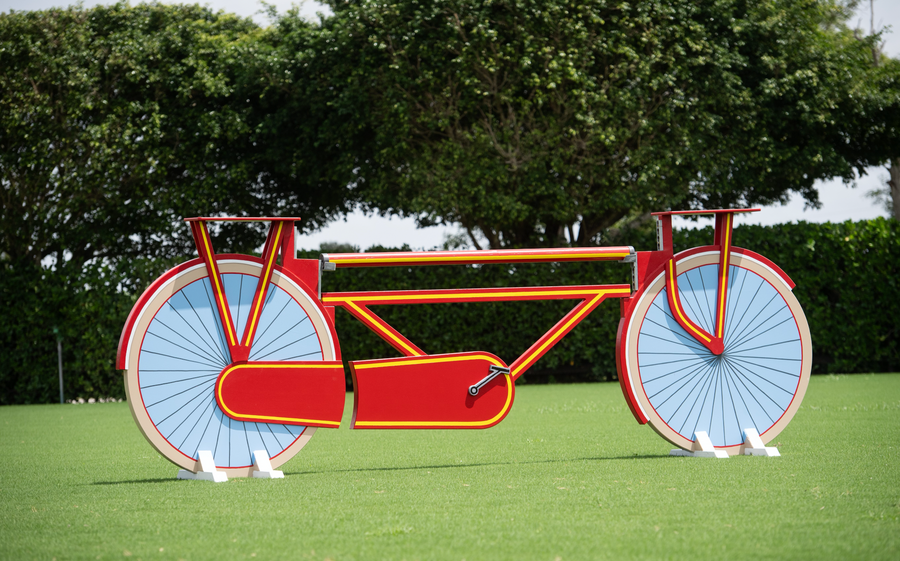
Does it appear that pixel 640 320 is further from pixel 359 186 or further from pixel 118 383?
pixel 359 186

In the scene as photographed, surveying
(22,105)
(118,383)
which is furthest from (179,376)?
(22,105)

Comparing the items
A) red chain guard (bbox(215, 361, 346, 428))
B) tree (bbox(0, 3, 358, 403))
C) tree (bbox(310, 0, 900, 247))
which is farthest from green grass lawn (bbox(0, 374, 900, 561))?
tree (bbox(310, 0, 900, 247))

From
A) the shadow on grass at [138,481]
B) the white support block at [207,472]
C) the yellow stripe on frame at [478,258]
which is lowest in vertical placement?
the shadow on grass at [138,481]

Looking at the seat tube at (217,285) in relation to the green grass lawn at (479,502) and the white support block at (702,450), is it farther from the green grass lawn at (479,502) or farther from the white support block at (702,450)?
the white support block at (702,450)

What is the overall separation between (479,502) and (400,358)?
1.35 meters

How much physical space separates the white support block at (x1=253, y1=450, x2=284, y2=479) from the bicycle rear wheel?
0.04 metres

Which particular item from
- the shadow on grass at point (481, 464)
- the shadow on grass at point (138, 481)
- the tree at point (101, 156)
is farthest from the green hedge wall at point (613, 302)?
the shadow on grass at point (138, 481)

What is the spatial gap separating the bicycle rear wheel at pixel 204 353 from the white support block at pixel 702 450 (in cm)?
253

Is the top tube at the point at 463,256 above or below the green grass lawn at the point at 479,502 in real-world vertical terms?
above

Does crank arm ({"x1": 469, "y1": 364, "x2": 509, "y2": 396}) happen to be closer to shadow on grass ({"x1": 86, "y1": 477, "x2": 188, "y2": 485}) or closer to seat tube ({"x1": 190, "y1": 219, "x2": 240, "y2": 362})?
seat tube ({"x1": 190, "y1": 219, "x2": 240, "y2": 362})

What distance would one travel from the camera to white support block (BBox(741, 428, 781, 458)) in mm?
5578

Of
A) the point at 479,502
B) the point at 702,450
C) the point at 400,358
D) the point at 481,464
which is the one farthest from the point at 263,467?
the point at 702,450

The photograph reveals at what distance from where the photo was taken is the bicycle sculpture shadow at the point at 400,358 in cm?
511

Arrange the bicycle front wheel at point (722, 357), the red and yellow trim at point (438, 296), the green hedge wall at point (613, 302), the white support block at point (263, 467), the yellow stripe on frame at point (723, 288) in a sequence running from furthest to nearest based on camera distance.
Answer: the green hedge wall at point (613, 302)
the yellow stripe on frame at point (723, 288)
the bicycle front wheel at point (722, 357)
the red and yellow trim at point (438, 296)
the white support block at point (263, 467)
